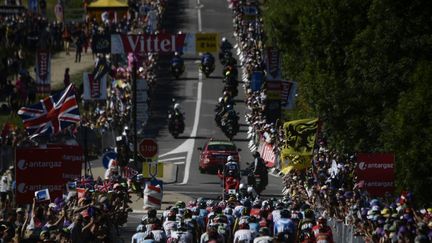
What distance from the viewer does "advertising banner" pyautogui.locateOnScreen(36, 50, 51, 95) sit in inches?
2736

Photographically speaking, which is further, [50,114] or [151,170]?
[151,170]

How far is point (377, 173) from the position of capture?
40906mm

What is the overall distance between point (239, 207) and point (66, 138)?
23773 mm

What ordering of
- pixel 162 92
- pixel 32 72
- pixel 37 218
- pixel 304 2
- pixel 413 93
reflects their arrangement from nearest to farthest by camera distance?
pixel 37 218, pixel 413 93, pixel 304 2, pixel 162 92, pixel 32 72

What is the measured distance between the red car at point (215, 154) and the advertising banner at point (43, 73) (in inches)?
369

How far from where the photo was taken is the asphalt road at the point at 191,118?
59.3m

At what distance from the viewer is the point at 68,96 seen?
4709cm

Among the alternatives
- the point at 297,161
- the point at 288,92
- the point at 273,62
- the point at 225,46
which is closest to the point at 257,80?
the point at 273,62

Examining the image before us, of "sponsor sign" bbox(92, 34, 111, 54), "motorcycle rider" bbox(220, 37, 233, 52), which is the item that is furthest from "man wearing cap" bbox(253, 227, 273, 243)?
"motorcycle rider" bbox(220, 37, 233, 52)

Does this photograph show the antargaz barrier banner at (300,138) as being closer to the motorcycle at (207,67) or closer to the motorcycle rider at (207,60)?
the motorcycle rider at (207,60)

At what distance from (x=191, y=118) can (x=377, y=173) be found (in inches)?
1363

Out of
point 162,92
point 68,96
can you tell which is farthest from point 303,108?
point 68,96

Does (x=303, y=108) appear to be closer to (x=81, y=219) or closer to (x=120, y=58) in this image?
(x=120, y=58)

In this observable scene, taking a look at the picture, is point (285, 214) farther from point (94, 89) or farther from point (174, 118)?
point (174, 118)
